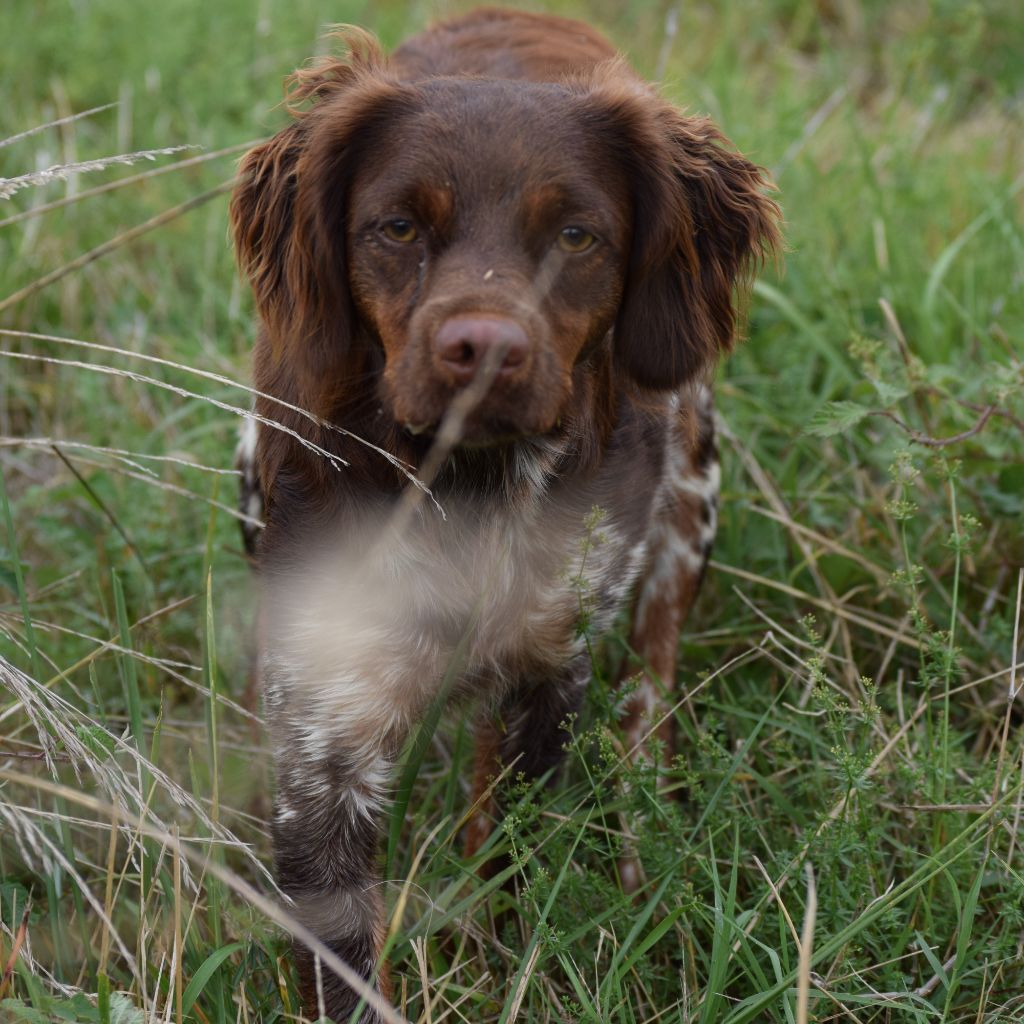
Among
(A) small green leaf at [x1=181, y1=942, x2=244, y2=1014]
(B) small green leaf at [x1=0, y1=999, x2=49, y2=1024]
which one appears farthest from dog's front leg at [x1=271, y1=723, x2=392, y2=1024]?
(B) small green leaf at [x1=0, y1=999, x2=49, y2=1024]

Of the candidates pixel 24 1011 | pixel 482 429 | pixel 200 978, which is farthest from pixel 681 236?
pixel 24 1011

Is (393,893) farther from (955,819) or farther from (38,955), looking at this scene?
(955,819)

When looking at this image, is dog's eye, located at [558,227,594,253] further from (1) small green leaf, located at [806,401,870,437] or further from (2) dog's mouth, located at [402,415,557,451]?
(1) small green leaf, located at [806,401,870,437]

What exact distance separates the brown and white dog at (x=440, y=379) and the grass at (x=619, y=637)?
0.16m

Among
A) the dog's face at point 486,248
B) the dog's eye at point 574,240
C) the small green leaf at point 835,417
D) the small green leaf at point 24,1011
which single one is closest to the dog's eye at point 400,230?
the dog's face at point 486,248

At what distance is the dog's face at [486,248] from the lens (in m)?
2.18

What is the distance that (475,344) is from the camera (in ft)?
6.93

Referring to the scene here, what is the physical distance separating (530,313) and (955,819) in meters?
1.23

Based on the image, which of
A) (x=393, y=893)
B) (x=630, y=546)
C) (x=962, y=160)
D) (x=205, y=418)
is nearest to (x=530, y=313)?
(x=630, y=546)

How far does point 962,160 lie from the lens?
512 cm

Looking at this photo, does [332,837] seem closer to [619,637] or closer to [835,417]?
[619,637]

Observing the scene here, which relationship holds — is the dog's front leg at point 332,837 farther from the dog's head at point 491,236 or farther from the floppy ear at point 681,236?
the floppy ear at point 681,236

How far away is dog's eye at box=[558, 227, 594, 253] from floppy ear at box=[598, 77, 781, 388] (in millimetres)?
187

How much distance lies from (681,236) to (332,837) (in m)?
1.25
